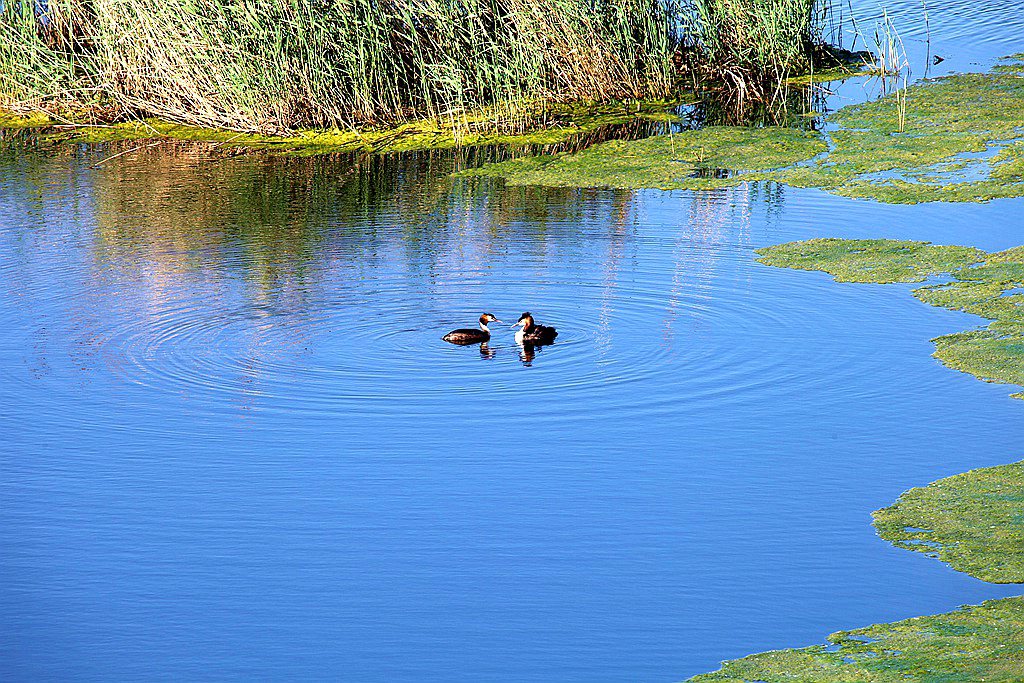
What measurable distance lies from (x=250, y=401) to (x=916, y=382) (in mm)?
3203

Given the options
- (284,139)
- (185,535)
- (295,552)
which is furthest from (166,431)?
(284,139)

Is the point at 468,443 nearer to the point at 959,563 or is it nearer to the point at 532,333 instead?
the point at 532,333

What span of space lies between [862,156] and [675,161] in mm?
1564

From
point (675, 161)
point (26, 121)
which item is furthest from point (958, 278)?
point (26, 121)

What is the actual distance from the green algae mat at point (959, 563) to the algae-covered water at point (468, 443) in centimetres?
10

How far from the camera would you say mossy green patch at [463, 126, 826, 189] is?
1111cm

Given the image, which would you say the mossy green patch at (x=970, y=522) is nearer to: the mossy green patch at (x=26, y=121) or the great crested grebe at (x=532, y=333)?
the great crested grebe at (x=532, y=333)

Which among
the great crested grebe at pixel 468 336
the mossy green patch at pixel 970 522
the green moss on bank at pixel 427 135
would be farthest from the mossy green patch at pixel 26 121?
the mossy green patch at pixel 970 522

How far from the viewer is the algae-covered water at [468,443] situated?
4.41 m

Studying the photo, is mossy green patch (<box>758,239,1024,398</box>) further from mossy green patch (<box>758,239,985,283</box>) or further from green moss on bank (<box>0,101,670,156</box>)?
green moss on bank (<box>0,101,670,156</box>)

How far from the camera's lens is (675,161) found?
1158cm

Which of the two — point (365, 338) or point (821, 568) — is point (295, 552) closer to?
point (821, 568)

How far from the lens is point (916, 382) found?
20.9 feet

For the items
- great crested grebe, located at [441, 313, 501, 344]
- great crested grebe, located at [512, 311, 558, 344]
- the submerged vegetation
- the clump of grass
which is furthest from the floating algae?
the submerged vegetation
